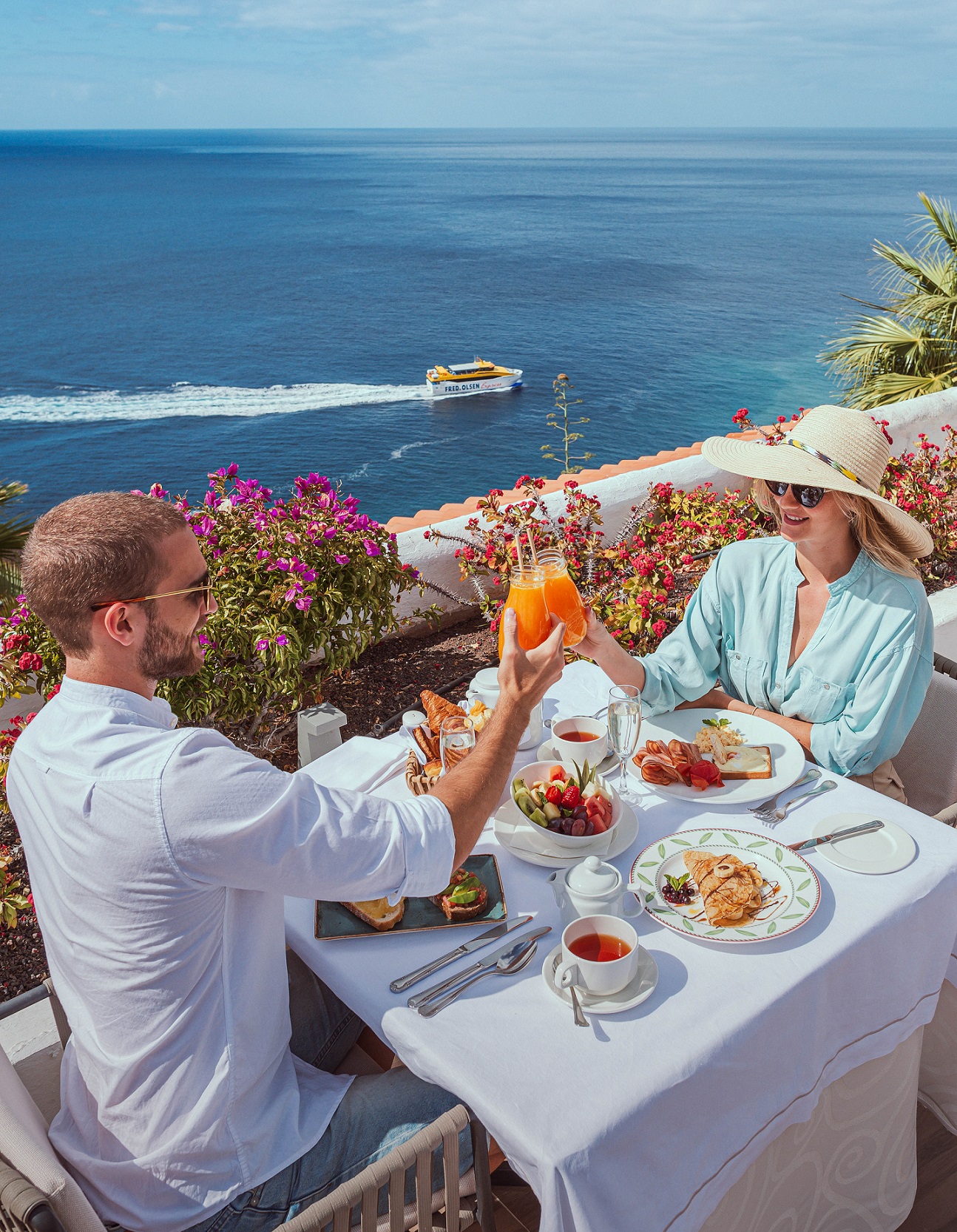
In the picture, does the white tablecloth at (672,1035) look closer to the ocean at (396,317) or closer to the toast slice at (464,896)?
the toast slice at (464,896)

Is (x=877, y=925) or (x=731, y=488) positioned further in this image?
(x=731, y=488)

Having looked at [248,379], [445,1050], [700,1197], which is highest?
[445,1050]

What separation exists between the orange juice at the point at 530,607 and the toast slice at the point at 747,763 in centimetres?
48

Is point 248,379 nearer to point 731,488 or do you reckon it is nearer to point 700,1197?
point 731,488

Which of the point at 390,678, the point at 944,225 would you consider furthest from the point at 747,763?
the point at 944,225

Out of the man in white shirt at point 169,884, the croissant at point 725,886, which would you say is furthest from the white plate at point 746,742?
the man in white shirt at point 169,884

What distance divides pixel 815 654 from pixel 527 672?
990 millimetres

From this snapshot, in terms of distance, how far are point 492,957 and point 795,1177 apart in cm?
73

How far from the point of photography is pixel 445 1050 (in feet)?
4.44

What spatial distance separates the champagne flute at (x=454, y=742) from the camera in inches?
74.8

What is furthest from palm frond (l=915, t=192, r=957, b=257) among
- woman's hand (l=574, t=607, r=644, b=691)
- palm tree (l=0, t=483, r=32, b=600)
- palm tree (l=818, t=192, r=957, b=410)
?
palm tree (l=0, t=483, r=32, b=600)

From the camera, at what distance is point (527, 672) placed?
5.66 feet

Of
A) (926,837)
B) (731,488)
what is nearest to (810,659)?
(926,837)

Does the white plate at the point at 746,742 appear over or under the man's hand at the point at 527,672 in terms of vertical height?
under
